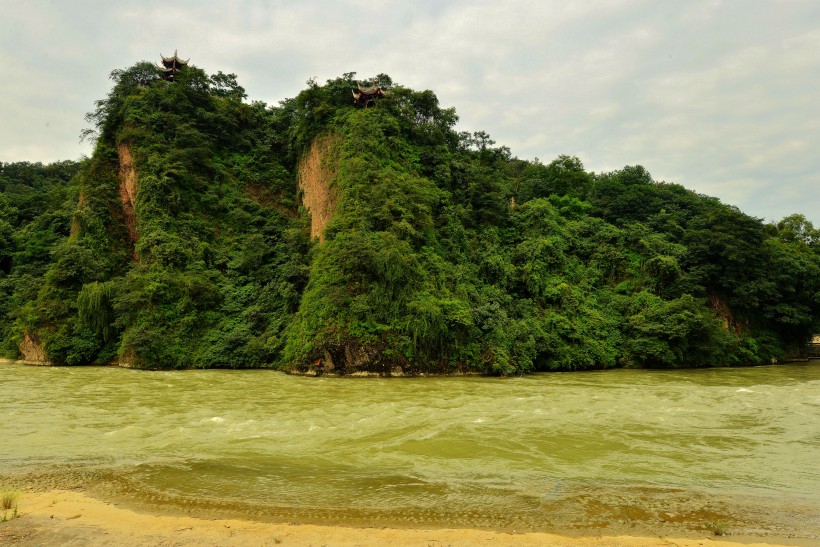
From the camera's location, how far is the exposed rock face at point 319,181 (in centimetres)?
3009

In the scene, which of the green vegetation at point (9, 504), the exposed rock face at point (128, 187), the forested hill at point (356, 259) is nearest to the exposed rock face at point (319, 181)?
the forested hill at point (356, 259)

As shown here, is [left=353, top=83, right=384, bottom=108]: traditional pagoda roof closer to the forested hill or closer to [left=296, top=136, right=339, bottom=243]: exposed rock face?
the forested hill

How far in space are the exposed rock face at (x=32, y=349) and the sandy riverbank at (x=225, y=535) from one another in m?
25.2

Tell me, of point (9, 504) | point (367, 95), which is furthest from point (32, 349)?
point (9, 504)

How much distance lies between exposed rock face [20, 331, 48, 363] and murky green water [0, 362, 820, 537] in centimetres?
1016

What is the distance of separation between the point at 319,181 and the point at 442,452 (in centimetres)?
2594

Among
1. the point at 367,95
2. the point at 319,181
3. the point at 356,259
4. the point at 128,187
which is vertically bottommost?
the point at 356,259

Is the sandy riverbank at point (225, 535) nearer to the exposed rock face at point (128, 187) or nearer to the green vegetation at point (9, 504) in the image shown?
the green vegetation at point (9, 504)

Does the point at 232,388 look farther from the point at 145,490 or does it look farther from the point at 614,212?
the point at 614,212

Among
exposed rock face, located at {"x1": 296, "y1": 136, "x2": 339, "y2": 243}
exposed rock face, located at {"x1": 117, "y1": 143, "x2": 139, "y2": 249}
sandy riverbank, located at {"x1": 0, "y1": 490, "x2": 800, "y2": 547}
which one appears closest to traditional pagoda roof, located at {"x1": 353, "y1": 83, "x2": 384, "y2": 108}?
exposed rock face, located at {"x1": 296, "y1": 136, "x2": 339, "y2": 243}

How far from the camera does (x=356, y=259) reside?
922 inches

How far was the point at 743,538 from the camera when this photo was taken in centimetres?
539

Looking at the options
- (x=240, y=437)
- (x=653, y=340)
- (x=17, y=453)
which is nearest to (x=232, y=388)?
(x=240, y=437)

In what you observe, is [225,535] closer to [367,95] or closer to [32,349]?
[32,349]
